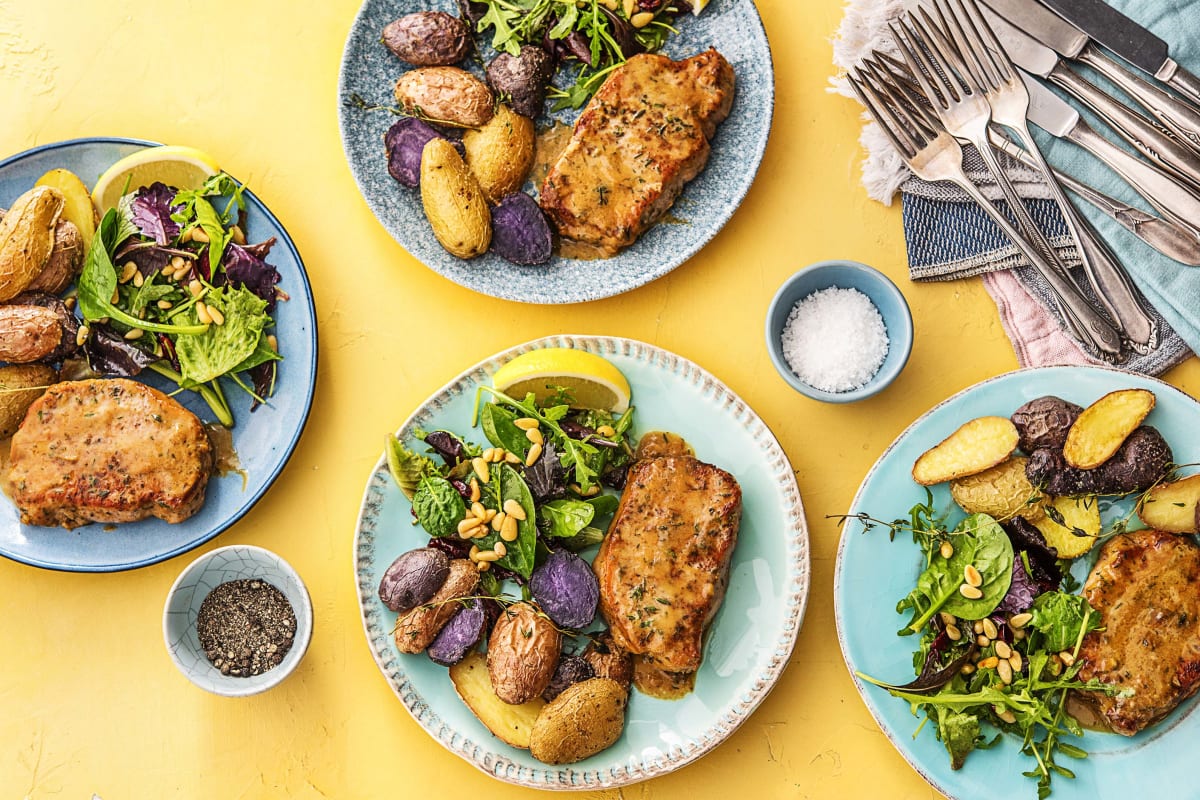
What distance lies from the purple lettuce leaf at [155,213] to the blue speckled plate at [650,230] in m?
0.53

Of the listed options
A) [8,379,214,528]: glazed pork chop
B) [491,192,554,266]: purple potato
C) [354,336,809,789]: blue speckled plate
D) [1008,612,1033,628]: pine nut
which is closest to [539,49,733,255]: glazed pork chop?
[491,192,554,266]: purple potato

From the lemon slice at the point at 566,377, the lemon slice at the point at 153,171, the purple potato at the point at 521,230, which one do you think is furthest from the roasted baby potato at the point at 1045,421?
the lemon slice at the point at 153,171

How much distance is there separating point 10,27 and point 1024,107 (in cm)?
302

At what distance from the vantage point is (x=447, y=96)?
2.69 metres

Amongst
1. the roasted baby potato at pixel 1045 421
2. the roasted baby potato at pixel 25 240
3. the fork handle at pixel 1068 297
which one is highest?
the fork handle at pixel 1068 297

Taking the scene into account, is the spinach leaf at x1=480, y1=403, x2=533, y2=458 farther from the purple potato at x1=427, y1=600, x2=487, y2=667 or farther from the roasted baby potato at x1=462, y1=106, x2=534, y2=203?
the roasted baby potato at x1=462, y1=106, x2=534, y2=203

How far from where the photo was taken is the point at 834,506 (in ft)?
8.94

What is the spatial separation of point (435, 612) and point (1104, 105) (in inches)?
87.7

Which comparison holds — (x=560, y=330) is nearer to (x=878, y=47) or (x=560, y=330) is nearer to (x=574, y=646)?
(x=574, y=646)

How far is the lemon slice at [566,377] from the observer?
2.50 m

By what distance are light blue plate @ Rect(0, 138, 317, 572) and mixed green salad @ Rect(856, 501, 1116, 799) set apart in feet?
5.39

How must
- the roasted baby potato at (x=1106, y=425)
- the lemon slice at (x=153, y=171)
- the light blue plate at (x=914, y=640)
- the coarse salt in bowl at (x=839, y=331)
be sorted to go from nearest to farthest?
1. the roasted baby potato at (x=1106, y=425)
2. the light blue plate at (x=914, y=640)
3. the coarse salt in bowl at (x=839, y=331)
4. the lemon slice at (x=153, y=171)

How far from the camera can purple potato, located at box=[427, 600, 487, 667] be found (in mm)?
2510

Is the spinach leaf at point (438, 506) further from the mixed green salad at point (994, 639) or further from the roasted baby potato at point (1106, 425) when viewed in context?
the roasted baby potato at point (1106, 425)
